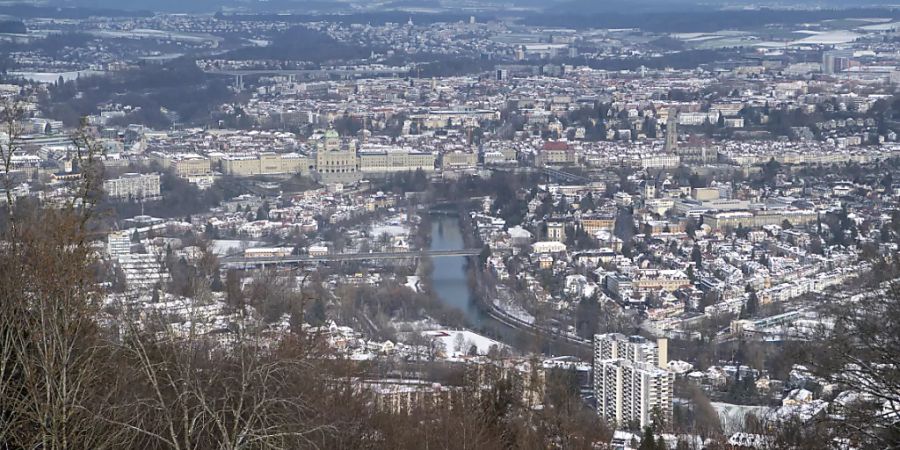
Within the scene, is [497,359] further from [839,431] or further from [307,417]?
[839,431]

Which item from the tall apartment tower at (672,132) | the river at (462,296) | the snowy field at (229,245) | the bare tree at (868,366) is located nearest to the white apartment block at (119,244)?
the snowy field at (229,245)

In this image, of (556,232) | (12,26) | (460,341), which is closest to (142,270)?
(460,341)

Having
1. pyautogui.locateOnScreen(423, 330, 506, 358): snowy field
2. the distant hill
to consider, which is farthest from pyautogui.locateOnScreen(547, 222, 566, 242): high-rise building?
the distant hill

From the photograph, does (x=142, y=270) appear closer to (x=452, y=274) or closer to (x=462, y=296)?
(x=462, y=296)

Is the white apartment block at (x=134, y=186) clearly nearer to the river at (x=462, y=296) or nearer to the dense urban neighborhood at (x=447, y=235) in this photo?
the dense urban neighborhood at (x=447, y=235)

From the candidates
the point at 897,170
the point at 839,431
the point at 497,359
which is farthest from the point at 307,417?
the point at 897,170

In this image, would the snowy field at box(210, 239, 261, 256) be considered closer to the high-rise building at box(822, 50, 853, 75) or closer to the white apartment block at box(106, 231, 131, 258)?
the white apartment block at box(106, 231, 131, 258)
